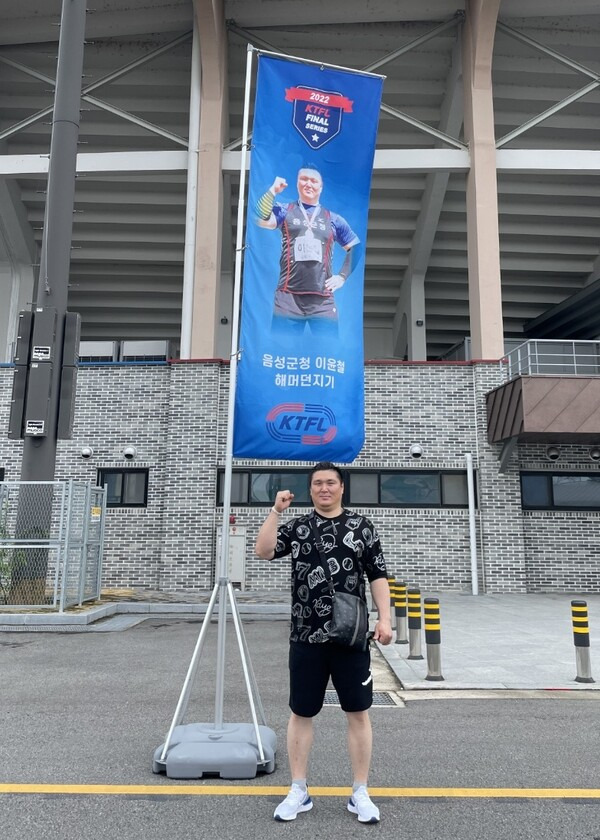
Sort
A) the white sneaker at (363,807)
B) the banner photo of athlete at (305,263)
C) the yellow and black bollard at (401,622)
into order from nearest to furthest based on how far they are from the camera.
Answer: the white sneaker at (363,807)
the banner photo of athlete at (305,263)
the yellow and black bollard at (401,622)

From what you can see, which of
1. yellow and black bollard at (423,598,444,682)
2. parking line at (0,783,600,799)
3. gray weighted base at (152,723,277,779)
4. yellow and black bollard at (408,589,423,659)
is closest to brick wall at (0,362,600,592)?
yellow and black bollard at (408,589,423,659)

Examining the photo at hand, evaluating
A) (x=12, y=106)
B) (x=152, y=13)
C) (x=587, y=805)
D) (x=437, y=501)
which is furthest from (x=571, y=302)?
(x=587, y=805)

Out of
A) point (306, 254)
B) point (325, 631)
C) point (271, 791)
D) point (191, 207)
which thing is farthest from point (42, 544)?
point (191, 207)

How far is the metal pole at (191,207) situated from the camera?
16.1m

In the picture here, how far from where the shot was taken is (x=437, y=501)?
49.8 ft

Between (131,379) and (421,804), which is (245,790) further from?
(131,379)

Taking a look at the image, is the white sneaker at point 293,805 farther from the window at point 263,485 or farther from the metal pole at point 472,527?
the metal pole at point 472,527

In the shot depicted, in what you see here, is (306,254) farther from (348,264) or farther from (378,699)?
(378,699)

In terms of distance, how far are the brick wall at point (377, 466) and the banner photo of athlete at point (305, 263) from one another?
833cm

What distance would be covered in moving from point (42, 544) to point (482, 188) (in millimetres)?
13492

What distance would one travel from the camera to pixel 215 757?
3836 millimetres

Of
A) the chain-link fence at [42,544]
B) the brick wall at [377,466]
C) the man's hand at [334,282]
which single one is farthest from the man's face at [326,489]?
the brick wall at [377,466]

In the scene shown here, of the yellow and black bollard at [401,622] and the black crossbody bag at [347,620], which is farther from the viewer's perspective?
the yellow and black bollard at [401,622]

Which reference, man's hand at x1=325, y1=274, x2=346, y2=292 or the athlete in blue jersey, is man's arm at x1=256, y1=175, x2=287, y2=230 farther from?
man's hand at x1=325, y1=274, x2=346, y2=292
